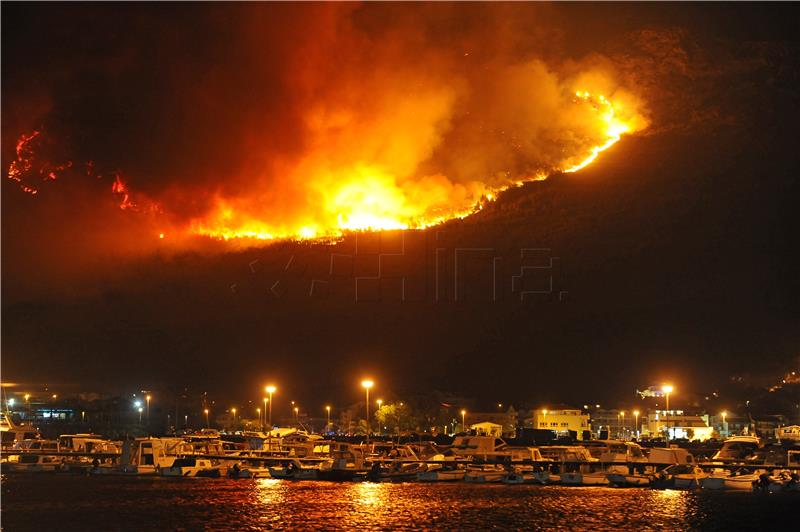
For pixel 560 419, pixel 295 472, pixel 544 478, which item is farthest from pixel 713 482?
pixel 560 419

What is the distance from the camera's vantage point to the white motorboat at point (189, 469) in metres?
45.4

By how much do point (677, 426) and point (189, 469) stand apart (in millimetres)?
64540

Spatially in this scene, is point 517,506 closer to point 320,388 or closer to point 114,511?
point 114,511

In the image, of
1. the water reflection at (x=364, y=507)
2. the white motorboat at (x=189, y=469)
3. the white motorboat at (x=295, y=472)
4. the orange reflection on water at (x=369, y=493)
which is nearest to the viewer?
the water reflection at (x=364, y=507)

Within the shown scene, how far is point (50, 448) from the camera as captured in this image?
186ft

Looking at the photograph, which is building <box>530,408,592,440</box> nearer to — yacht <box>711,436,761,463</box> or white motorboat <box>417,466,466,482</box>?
yacht <box>711,436,761,463</box>

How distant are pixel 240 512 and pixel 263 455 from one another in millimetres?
21099

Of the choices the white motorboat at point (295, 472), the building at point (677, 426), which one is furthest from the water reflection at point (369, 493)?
the building at point (677, 426)

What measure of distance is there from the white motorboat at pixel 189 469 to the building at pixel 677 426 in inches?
1817

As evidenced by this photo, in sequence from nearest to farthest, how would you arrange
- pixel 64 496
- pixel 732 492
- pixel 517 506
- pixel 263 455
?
pixel 517 506 < pixel 64 496 < pixel 732 492 < pixel 263 455

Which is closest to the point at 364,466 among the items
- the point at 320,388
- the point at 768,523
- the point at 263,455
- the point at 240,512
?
the point at 263,455

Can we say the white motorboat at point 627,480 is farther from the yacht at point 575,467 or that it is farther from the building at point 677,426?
the building at point 677,426

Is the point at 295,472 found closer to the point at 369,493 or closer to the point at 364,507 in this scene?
the point at 369,493

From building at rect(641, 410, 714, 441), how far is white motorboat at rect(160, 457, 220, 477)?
4616cm
